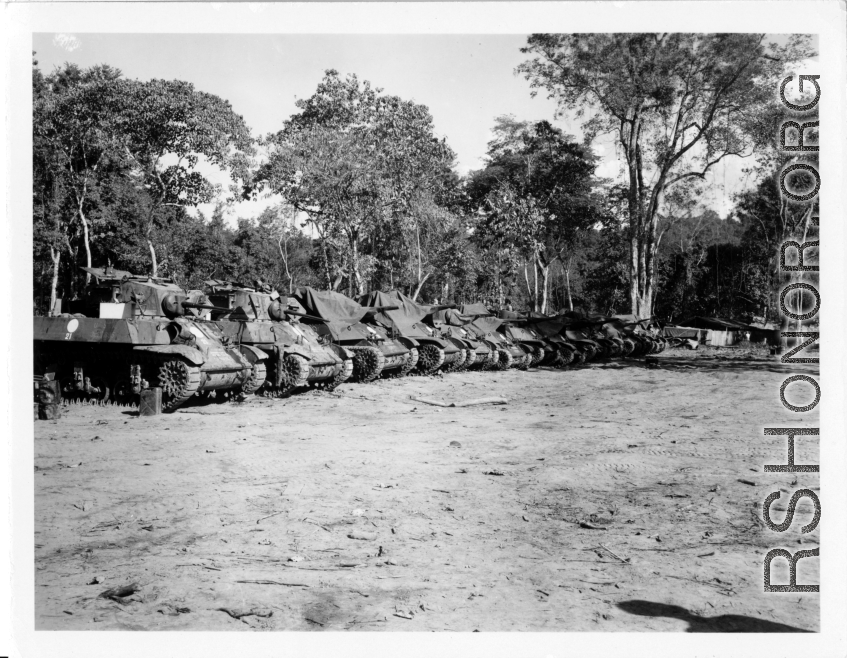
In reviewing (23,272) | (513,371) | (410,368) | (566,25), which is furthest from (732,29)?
(513,371)

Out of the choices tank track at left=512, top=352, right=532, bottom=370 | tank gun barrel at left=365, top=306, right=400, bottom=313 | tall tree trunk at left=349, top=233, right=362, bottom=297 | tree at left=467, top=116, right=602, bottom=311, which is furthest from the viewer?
tree at left=467, top=116, right=602, bottom=311

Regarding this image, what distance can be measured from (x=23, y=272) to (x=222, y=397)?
28.7 ft

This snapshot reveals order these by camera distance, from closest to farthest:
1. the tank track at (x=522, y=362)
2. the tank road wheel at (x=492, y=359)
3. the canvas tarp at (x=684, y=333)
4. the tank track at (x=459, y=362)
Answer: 1. the tank track at (x=459, y=362)
2. the tank road wheel at (x=492, y=359)
3. the tank track at (x=522, y=362)
4. the canvas tarp at (x=684, y=333)

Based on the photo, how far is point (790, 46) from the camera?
681cm

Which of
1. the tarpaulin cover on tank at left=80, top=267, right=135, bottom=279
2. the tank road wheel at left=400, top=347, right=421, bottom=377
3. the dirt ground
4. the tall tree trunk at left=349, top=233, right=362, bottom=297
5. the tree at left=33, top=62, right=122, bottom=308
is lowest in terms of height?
the dirt ground

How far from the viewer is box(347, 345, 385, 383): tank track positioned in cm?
1736

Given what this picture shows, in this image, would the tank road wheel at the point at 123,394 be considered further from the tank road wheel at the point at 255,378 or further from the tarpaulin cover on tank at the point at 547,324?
the tarpaulin cover on tank at the point at 547,324

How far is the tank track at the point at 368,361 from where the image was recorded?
683 inches

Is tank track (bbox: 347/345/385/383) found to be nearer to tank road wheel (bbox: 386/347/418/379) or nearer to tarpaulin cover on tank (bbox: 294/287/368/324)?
tarpaulin cover on tank (bbox: 294/287/368/324)

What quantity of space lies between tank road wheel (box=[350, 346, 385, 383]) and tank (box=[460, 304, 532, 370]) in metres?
5.78

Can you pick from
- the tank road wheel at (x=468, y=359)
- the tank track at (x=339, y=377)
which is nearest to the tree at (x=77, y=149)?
the tank track at (x=339, y=377)

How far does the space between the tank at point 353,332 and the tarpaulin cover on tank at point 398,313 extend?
99 centimetres

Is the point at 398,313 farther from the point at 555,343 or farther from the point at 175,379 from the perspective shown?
the point at 175,379

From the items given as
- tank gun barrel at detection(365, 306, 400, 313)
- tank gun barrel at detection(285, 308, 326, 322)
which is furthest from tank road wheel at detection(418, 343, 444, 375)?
tank gun barrel at detection(285, 308, 326, 322)
